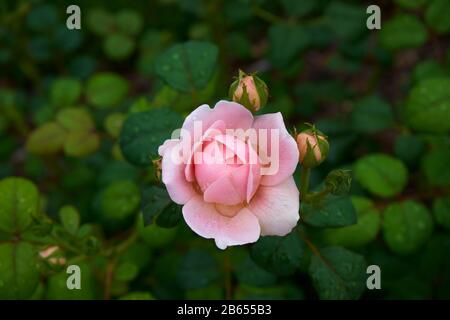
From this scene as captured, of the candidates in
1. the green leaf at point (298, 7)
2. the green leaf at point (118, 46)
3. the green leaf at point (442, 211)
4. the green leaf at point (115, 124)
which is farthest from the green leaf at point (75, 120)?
the green leaf at point (442, 211)

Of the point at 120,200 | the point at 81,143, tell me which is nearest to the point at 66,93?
the point at 81,143

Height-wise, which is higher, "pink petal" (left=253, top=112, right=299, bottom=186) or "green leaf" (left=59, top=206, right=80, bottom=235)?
"pink petal" (left=253, top=112, right=299, bottom=186)

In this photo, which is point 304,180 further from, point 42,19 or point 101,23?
point 42,19

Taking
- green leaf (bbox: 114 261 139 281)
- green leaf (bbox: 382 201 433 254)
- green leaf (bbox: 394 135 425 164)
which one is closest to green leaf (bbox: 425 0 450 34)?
green leaf (bbox: 394 135 425 164)

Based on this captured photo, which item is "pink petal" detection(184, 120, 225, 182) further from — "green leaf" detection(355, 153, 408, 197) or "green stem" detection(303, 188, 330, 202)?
"green leaf" detection(355, 153, 408, 197)

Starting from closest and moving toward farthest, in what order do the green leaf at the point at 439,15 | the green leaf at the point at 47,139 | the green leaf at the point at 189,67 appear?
the green leaf at the point at 189,67, the green leaf at the point at 439,15, the green leaf at the point at 47,139

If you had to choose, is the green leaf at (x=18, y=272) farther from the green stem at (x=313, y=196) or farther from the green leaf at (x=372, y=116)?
the green leaf at (x=372, y=116)

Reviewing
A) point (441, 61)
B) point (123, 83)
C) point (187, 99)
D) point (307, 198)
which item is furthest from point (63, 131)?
point (441, 61)
